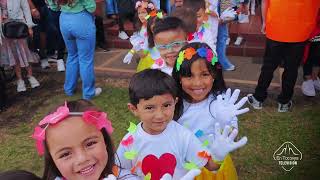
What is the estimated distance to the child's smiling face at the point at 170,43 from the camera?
284 cm

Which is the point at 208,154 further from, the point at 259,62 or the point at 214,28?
the point at 259,62

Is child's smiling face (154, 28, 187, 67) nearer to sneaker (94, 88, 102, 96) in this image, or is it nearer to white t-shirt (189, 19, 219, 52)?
white t-shirt (189, 19, 219, 52)

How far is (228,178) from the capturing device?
7.41 feet

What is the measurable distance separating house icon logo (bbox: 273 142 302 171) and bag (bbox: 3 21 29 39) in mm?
3219

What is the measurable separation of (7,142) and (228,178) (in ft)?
8.86

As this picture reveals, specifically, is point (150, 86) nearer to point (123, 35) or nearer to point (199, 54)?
point (199, 54)

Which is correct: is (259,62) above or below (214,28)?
below

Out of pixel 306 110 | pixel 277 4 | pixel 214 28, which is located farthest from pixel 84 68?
pixel 306 110

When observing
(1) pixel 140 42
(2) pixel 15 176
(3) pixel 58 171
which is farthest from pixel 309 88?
(2) pixel 15 176

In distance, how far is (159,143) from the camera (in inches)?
78.7

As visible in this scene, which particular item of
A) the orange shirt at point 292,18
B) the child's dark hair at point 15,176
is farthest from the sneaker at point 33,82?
the child's dark hair at point 15,176

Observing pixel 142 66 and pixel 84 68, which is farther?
pixel 84 68

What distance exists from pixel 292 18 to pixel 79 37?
2344 mm

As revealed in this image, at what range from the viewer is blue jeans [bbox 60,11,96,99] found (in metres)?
4.27
